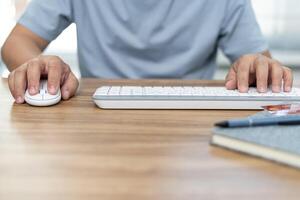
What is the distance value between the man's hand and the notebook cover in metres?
0.26

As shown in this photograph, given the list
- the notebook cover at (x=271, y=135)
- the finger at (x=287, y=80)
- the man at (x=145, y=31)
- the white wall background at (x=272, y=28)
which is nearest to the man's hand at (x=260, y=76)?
the finger at (x=287, y=80)

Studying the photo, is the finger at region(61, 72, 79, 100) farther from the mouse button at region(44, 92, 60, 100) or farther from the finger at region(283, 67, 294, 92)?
the finger at region(283, 67, 294, 92)

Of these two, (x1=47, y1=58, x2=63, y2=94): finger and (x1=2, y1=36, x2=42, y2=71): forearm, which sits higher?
(x1=47, y1=58, x2=63, y2=94): finger

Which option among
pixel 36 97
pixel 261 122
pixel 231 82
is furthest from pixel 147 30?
pixel 261 122

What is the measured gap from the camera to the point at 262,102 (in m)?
0.73

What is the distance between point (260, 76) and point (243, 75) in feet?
0.10

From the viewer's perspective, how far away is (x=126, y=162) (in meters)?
0.48

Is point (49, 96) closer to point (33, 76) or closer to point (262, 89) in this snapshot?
point (33, 76)

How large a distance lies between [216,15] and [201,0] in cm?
6

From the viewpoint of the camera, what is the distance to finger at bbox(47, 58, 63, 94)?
0.76m

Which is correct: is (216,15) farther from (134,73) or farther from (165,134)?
(165,134)

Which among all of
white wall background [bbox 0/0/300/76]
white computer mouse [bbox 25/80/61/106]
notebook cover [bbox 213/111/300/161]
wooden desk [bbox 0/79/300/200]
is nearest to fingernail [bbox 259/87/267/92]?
wooden desk [bbox 0/79/300/200]

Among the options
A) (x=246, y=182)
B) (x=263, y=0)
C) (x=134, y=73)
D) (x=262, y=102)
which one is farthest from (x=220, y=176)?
(x=263, y=0)

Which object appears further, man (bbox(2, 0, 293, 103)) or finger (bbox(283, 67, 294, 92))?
man (bbox(2, 0, 293, 103))
